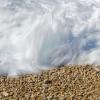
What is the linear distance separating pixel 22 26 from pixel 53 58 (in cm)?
64

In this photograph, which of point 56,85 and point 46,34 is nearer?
point 56,85

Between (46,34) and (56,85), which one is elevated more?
(46,34)

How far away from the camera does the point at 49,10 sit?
4.43m

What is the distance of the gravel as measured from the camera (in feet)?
10.5

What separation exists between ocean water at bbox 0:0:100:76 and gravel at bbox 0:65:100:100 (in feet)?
0.38

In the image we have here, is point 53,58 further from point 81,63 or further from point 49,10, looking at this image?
point 49,10

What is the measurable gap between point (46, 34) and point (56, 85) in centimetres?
84

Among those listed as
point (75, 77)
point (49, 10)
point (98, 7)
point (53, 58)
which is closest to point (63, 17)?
point (49, 10)

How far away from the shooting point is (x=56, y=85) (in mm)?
3316

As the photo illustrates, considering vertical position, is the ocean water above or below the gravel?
above

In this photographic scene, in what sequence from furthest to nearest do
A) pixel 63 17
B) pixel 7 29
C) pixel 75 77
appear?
pixel 63 17 → pixel 7 29 → pixel 75 77

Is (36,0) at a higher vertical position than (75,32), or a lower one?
higher

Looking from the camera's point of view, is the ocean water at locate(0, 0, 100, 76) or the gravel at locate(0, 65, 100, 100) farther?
the ocean water at locate(0, 0, 100, 76)

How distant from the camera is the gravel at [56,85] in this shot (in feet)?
10.5
